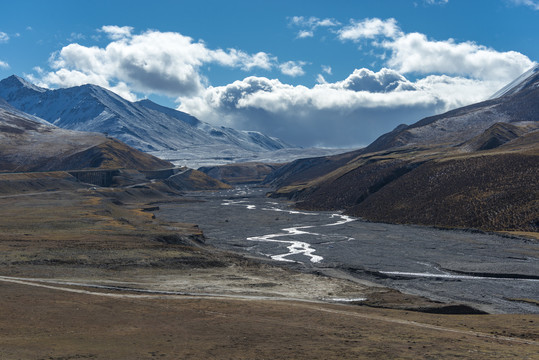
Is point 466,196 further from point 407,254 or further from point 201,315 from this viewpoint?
point 201,315

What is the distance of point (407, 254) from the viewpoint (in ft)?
246

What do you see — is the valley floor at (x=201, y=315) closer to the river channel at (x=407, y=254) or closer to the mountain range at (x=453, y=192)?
the river channel at (x=407, y=254)

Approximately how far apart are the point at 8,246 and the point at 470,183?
9816 centimetres

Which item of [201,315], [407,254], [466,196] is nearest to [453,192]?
[466,196]

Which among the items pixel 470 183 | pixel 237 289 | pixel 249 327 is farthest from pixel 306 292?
pixel 470 183

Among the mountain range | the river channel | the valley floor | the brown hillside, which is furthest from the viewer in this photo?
the mountain range

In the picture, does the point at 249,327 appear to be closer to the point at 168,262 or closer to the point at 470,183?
the point at 168,262

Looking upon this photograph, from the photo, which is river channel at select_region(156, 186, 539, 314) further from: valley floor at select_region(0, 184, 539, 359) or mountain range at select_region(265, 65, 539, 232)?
mountain range at select_region(265, 65, 539, 232)

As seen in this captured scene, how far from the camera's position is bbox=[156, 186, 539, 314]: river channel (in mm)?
51312

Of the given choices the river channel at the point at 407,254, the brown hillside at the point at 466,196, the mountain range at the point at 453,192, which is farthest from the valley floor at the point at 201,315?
the mountain range at the point at 453,192

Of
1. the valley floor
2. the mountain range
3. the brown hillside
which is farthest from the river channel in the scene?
the mountain range

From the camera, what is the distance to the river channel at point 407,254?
51.3 m

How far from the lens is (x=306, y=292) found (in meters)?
45.8

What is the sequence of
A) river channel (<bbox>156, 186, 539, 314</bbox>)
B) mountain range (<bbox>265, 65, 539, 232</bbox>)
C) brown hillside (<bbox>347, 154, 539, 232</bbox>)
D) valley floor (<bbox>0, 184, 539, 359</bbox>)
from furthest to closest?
1. mountain range (<bbox>265, 65, 539, 232</bbox>)
2. brown hillside (<bbox>347, 154, 539, 232</bbox>)
3. river channel (<bbox>156, 186, 539, 314</bbox>)
4. valley floor (<bbox>0, 184, 539, 359</bbox>)
